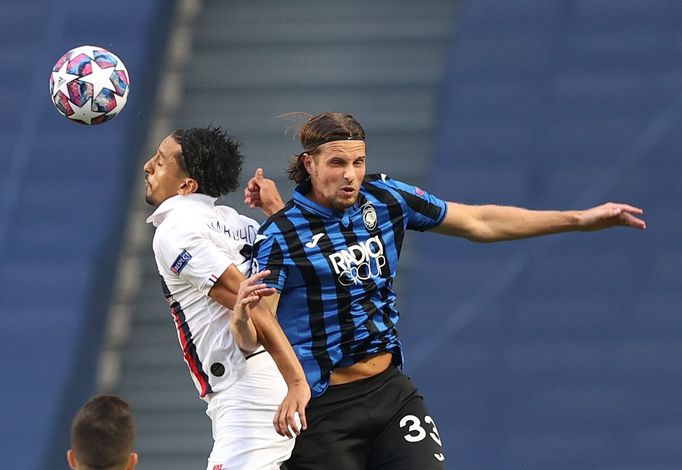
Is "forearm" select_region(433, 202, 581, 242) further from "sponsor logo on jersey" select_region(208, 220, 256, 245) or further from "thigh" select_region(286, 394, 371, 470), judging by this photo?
"thigh" select_region(286, 394, 371, 470)

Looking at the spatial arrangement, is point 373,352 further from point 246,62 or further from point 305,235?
point 246,62

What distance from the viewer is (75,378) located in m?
7.52

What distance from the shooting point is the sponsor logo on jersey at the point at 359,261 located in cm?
468

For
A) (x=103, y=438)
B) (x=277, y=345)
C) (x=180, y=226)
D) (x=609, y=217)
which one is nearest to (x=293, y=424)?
(x=277, y=345)

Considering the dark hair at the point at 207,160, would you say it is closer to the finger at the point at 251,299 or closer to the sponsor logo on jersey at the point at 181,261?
Result: the sponsor logo on jersey at the point at 181,261

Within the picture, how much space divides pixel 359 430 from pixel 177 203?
99 centimetres

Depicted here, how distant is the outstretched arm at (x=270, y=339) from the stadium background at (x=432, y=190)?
280 centimetres

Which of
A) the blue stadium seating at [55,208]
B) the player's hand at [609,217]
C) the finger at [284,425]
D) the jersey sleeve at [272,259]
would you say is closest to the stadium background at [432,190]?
the blue stadium seating at [55,208]

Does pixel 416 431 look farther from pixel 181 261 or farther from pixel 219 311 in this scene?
pixel 181 261

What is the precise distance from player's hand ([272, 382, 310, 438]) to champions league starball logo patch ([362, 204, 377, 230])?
0.69 meters

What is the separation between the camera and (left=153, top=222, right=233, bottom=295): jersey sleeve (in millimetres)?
4594

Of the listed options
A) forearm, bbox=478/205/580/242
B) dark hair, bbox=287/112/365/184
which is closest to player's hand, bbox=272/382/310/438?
dark hair, bbox=287/112/365/184

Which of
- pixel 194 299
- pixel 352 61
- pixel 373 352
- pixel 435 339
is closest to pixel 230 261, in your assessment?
pixel 194 299

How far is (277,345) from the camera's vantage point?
441cm
